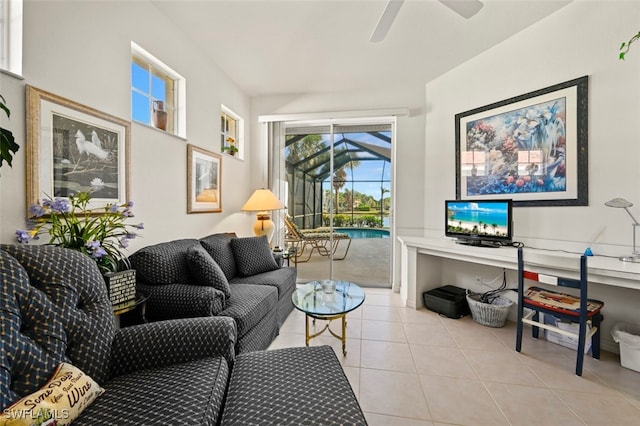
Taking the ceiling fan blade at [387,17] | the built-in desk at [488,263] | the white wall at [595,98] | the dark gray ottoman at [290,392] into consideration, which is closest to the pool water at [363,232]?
the built-in desk at [488,263]

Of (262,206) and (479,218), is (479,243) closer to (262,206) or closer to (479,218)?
(479,218)

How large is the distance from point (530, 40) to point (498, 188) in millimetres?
1455

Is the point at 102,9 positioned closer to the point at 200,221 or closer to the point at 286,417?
the point at 200,221

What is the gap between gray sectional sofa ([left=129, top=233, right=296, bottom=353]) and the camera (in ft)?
5.92

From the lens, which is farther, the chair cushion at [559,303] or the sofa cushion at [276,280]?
the sofa cushion at [276,280]

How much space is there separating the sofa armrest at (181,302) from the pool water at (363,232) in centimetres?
258

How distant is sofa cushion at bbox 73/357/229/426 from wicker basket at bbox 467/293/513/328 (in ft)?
8.22

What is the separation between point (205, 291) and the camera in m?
1.83

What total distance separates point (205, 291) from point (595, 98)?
3.49 m

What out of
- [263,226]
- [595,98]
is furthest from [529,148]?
[263,226]

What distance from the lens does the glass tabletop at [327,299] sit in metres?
1.94

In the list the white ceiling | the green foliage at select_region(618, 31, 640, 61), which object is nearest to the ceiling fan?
the white ceiling

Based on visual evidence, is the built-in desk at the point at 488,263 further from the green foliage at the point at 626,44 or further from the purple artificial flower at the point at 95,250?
the purple artificial flower at the point at 95,250

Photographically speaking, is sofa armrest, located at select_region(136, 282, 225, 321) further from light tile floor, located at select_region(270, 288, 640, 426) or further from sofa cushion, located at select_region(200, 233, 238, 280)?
light tile floor, located at select_region(270, 288, 640, 426)
